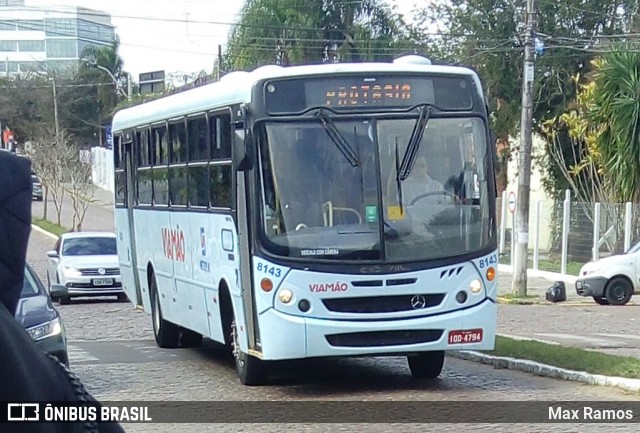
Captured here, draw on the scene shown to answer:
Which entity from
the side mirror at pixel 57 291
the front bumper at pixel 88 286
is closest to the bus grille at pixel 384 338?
the side mirror at pixel 57 291

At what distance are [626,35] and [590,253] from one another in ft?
34.6

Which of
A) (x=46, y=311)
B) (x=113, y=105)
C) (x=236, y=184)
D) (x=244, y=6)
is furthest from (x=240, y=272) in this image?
(x=113, y=105)

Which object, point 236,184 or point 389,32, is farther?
point 389,32

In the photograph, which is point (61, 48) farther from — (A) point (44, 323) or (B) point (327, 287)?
(B) point (327, 287)

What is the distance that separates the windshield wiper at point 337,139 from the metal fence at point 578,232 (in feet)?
63.3

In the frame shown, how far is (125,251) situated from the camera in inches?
748

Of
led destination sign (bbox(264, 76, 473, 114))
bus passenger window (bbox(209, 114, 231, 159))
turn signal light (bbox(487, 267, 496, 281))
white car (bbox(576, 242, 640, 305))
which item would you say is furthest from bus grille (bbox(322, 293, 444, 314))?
white car (bbox(576, 242, 640, 305))

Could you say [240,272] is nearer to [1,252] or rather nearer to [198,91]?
[198,91]

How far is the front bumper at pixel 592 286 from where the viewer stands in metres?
25.4

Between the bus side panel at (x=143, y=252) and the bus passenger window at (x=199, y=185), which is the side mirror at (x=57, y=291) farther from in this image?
the bus side panel at (x=143, y=252)

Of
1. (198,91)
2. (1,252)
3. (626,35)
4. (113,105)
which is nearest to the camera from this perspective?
(1,252)

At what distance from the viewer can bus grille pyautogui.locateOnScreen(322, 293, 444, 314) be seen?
11211 millimetres

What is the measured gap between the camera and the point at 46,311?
1129 centimetres

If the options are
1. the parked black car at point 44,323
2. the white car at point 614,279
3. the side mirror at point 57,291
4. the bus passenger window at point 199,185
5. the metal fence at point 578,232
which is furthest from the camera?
the metal fence at point 578,232
